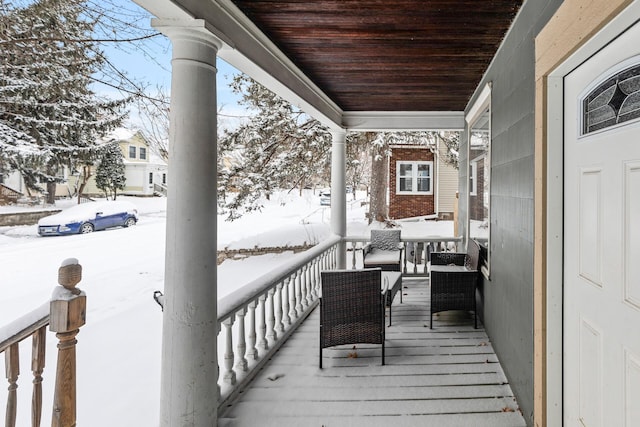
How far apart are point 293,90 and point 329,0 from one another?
4.39 ft

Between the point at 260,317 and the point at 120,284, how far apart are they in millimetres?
8317

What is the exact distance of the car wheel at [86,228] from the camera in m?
13.2

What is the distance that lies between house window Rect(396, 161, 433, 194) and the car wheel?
457 inches

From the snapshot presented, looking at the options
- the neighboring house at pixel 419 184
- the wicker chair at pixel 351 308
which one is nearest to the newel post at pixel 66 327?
the wicker chair at pixel 351 308

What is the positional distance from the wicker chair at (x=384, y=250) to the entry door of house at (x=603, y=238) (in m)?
3.74

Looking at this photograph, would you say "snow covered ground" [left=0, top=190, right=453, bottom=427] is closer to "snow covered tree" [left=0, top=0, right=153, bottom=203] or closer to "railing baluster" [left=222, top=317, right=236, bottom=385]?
"railing baluster" [left=222, top=317, right=236, bottom=385]

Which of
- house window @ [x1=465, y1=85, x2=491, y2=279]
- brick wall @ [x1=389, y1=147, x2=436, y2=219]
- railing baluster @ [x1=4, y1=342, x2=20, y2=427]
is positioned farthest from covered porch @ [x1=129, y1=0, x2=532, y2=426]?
brick wall @ [x1=389, y1=147, x2=436, y2=219]

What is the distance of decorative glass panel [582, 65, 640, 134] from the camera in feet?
4.49

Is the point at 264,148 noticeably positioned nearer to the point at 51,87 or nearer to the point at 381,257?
the point at 51,87

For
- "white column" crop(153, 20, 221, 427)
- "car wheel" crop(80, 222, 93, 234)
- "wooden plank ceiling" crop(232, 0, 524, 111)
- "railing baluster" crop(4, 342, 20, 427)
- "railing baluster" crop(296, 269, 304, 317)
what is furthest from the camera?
"car wheel" crop(80, 222, 93, 234)

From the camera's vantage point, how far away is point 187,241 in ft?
7.04

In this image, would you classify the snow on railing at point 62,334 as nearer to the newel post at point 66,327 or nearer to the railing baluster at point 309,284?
the newel post at point 66,327

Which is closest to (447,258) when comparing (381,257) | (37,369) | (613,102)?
(381,257)

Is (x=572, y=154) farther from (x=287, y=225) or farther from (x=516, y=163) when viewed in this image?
(x=287, y=225)
